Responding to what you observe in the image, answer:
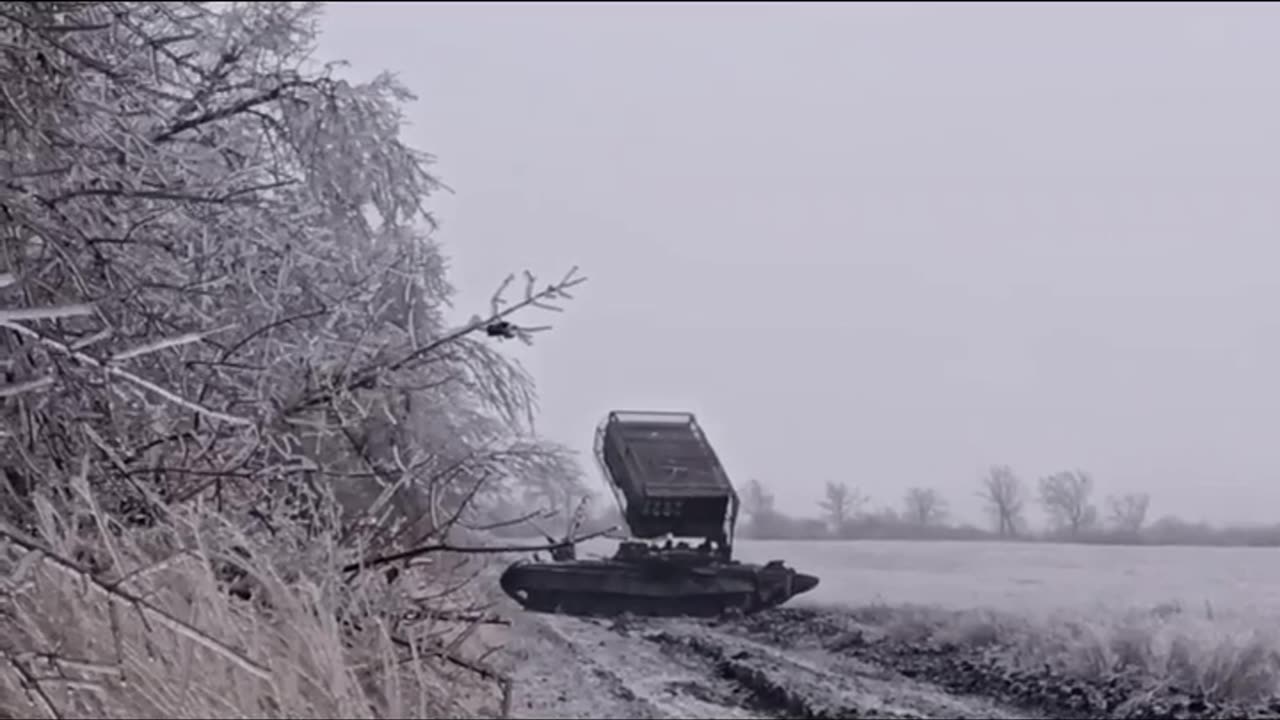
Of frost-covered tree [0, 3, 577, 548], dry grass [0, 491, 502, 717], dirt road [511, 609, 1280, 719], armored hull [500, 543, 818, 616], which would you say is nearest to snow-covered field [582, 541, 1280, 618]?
dirt road [511, 609, 1280, 719]

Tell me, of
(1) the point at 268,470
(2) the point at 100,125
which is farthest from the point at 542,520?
(2) the point at 100,125

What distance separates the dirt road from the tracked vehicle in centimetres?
28

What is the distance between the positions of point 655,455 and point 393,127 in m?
6.45

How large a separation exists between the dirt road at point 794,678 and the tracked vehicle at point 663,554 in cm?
28

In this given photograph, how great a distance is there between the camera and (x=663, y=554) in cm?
1478

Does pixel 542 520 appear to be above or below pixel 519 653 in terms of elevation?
above

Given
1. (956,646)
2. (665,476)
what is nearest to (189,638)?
(956,646)

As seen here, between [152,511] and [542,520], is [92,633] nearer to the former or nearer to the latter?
[152,511]

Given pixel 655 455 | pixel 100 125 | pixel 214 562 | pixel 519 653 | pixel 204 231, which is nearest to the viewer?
pixel 214 562

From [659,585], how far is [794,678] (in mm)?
3482

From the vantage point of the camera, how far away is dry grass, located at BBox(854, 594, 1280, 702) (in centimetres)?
722

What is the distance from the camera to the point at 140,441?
5352mm

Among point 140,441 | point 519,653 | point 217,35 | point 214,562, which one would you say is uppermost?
point 217,35

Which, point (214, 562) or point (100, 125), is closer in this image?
point (214, 562)
